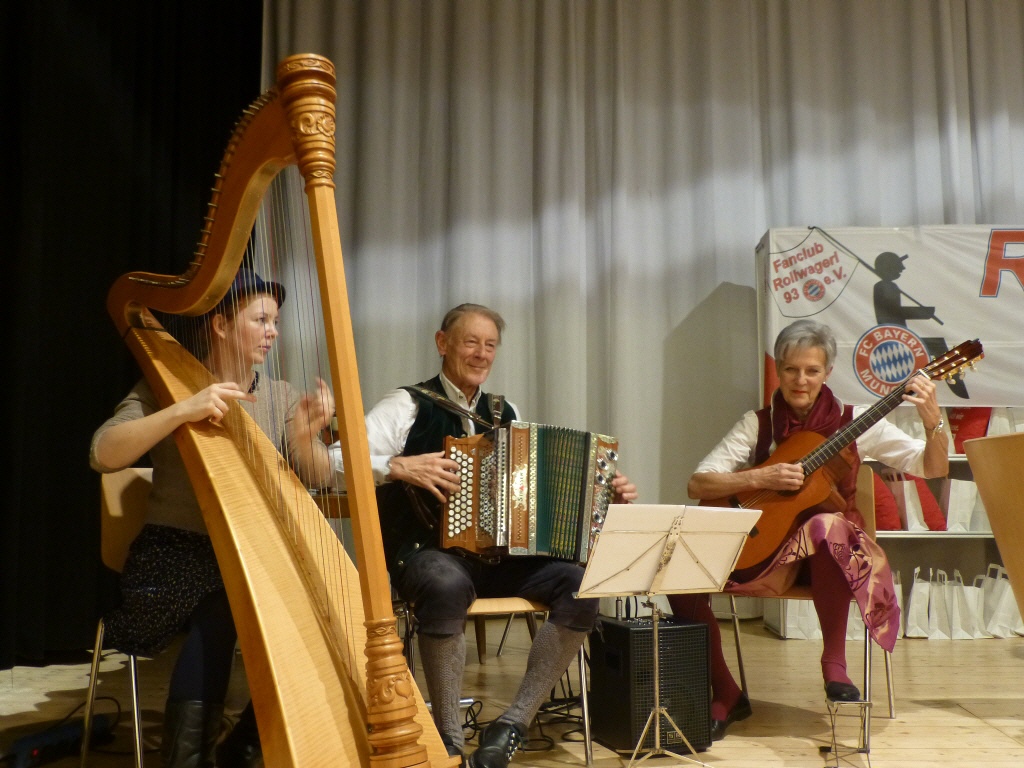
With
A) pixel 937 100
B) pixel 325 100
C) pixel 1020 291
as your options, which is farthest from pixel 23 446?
pixel 937 100

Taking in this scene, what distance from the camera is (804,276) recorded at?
4469 mm

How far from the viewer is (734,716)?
287cm

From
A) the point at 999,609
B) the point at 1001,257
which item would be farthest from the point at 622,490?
the point at 1001,257

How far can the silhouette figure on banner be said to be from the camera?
14.4ft

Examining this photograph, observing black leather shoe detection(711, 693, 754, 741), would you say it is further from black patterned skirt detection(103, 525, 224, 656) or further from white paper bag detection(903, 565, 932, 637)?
white paper bag detection(903, 565, 932, 637)

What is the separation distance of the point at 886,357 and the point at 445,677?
2917 millimetres

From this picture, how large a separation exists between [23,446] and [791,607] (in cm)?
328

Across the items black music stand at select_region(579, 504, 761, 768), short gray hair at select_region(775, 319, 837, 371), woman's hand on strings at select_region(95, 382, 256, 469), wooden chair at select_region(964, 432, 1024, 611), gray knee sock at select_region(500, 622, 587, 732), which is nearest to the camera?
wooden chair at select_region(964, 432, 1024, 611)

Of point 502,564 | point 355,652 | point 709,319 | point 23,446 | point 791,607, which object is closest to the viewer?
point 355,652

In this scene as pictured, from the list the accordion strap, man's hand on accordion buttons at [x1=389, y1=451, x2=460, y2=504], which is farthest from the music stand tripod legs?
the accordion strap

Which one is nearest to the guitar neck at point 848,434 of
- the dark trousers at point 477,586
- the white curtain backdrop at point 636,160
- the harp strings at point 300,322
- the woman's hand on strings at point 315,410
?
the dark trousers at point 477,586

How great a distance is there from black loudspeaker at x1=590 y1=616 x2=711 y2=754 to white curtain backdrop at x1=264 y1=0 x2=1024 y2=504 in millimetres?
2280

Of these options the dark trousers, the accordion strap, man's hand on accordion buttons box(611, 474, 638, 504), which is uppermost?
the accordion strap

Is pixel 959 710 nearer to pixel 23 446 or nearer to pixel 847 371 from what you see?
pixel 847 371
